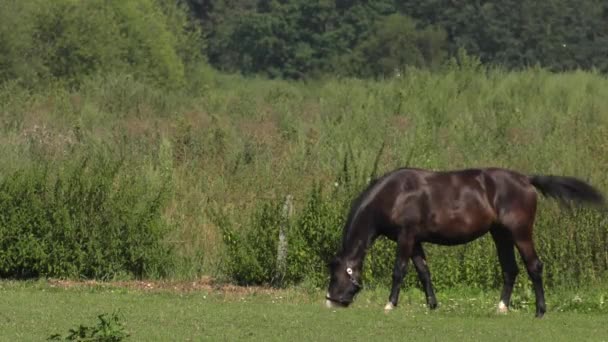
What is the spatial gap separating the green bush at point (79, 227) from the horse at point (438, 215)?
5.13m

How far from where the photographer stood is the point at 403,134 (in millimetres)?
29359

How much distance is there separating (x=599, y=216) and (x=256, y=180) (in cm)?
677

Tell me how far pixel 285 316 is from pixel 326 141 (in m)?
12.8

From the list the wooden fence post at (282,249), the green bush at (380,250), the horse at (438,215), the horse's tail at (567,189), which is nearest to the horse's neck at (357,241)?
the horse at (438,215)

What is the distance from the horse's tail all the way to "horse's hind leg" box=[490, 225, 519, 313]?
698mm

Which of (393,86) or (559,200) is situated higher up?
(559,200)

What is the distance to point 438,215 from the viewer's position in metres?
16.6

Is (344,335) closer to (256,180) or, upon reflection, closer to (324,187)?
(324,187)

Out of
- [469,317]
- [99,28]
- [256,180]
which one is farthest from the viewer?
[99,28]

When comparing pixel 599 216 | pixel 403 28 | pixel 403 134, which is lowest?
pixel 403 28

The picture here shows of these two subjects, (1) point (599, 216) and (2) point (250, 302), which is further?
(1) point (599, 216)

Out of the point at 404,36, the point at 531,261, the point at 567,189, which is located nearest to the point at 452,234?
the point at 531,261

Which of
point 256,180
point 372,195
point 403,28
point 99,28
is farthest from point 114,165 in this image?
point 403,28

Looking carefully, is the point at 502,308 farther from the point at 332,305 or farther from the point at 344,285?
the point at 332,305
